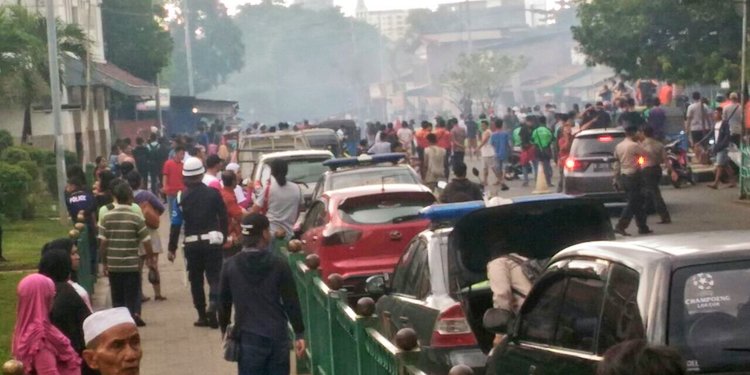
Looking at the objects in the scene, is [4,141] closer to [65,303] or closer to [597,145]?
[597,145]

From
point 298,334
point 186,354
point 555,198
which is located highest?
point 555,198

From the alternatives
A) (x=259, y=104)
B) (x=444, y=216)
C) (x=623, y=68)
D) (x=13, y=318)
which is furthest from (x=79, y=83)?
(x=259, y=104)

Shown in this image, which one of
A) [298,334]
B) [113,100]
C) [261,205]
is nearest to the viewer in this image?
[298,334]

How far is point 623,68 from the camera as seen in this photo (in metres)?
41.2

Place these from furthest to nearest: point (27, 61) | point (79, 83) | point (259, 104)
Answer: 1. point (259, 104)
2. point (79, 83)
3. point (27, 61)

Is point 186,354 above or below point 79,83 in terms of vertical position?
below

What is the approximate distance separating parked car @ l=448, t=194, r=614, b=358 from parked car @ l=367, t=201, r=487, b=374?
12 centimetres

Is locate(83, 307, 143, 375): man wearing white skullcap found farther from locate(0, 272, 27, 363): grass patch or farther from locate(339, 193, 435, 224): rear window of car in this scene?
locate(339, 193, 435, 224): rear window of car

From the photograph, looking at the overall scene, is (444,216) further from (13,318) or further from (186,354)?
(13,318)

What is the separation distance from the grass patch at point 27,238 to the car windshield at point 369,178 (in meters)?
4.83

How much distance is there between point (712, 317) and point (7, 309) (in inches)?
497

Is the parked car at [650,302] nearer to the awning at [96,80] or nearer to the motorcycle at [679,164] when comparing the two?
the motorcycle at [679,164]

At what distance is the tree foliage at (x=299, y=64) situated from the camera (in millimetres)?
148875

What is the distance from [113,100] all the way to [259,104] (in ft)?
302
